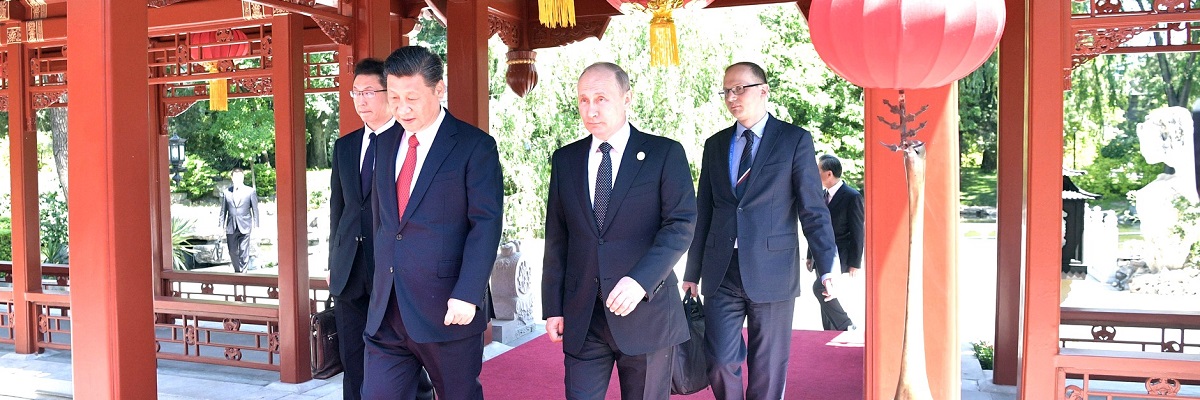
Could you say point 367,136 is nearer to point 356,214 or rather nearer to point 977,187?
point 356,214

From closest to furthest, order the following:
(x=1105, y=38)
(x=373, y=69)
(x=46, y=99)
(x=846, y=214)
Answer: (x=373, y=69)
(x=1105, y=38)
(x=846, y=214)
(x=46, y=99)

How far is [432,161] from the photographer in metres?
2.79

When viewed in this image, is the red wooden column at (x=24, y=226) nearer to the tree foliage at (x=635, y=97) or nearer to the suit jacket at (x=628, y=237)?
the suit jacket at (x=628, y=237)

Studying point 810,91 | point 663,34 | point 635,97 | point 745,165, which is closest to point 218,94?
point 663,34

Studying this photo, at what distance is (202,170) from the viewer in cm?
1772

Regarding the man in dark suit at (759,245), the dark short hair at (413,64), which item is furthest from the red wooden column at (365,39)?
the man in dark suit at (759,245)

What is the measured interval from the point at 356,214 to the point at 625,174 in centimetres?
119

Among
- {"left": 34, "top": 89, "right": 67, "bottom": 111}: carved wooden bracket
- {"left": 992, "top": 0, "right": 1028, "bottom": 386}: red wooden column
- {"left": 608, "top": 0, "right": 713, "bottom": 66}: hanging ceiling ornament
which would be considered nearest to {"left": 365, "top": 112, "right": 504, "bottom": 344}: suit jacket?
{"left": 608, "top": 0, "right": 713, "bottom": 66}: hanging ceiling ornament

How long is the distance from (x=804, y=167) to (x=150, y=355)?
239 centimetres

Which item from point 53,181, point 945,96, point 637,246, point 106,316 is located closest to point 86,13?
point 106,316

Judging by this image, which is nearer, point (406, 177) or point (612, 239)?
point (612, 239)

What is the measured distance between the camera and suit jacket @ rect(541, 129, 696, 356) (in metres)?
2.70

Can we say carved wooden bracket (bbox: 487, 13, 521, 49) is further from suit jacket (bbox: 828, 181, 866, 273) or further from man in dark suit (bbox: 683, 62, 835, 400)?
man in dark suit (bbox: 683, 62, 835, 400)

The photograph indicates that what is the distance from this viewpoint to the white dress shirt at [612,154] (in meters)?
2.76
